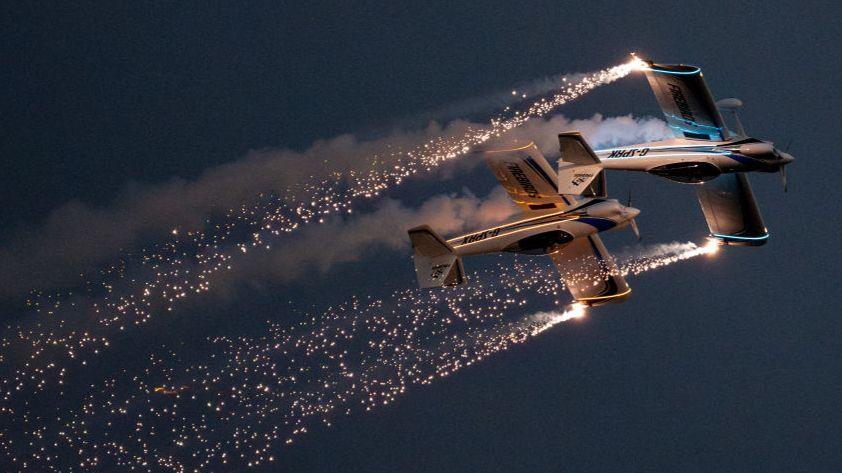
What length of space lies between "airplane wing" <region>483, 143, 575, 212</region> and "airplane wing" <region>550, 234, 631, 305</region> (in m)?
2.14

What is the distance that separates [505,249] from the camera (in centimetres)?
5188

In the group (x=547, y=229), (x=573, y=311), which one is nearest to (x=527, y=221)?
(x=547, y=229)

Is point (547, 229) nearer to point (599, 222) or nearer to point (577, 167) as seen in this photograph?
point (599, 222)

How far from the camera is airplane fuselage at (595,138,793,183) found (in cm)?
5181

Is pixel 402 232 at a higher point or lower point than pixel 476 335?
higher

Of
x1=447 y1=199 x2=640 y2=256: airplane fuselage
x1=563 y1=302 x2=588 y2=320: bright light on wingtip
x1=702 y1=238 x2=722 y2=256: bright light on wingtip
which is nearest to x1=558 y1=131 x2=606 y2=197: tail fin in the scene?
x1=447 y1=199 x2=640 y2=256: airplane fuselage

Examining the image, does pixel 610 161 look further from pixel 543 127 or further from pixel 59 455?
pixel 59 455

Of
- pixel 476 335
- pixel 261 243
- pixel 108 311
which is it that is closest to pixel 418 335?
pixel 476 335

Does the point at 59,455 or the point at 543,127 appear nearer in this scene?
the point at 59,455

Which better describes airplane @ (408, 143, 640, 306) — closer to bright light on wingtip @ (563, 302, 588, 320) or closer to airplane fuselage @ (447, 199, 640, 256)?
airplane fuselage @ (447, 199, 640, 256)

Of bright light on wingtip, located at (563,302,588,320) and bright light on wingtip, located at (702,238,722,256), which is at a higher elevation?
bright light on wingtip, located at (702,238,722,256)

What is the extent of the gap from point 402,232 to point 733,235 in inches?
395

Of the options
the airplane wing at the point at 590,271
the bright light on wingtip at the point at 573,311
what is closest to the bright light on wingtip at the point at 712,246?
the airplane wing at the point at 590,271

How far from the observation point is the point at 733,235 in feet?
182
